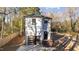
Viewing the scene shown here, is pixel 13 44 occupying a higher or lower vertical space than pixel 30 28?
lower

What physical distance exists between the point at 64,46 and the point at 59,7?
390 millimetres

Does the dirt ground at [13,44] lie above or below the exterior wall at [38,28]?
below

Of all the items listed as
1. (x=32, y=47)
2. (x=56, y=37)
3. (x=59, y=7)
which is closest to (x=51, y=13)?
(x=59, y=7)

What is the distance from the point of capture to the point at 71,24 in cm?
213

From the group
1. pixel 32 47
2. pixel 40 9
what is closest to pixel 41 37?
pixel 32 47

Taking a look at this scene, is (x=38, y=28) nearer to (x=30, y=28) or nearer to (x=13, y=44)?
(x=30, y=28)

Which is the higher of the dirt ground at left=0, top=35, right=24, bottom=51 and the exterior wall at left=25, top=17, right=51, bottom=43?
the exterior wall at left=25, top=17, right=51, bottom=43

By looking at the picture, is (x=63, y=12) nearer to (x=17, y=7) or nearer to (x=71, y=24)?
(x=71, y=24)

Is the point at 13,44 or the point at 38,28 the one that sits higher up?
the point at 38,28

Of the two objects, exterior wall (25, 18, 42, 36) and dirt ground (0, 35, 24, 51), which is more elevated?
exterior wall (25, 18, 42, 36)

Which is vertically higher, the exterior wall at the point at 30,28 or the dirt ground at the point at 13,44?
the exterior wall at the point at 30,28

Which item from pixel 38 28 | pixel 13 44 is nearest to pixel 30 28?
pixel 38 28
